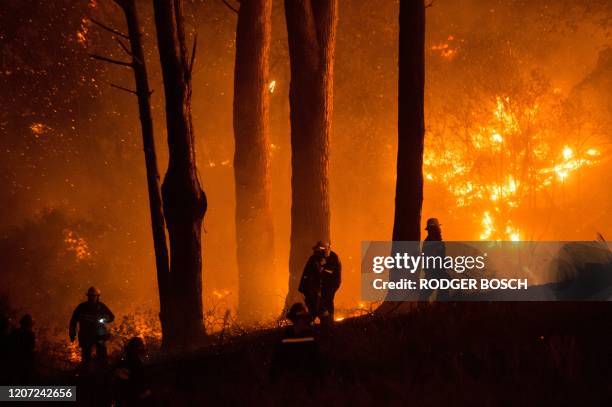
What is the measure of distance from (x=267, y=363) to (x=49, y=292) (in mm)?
17806

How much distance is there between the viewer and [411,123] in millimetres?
12383

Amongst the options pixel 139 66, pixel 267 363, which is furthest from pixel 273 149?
pixel 267 363

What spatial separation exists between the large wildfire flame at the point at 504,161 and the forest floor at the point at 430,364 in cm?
2042

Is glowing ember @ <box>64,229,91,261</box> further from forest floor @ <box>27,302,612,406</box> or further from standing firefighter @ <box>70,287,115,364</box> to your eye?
forest floor @ <box>27,302,612,406</box>

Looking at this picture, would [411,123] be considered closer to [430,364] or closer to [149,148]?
[149,148]

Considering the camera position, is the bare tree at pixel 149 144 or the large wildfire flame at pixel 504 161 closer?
the bare tree at pixel 149 144

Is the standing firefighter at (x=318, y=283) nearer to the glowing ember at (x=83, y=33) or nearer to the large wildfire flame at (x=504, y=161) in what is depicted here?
the glowing ember at (x=83, y=33)

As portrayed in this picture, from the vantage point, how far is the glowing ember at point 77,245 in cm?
2691

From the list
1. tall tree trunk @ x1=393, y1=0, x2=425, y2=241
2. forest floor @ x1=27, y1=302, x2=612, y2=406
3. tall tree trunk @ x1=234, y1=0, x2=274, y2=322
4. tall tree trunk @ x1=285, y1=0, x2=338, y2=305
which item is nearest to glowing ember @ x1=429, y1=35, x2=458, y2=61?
tall tree trunk @ x1=234, y1=0, x2=274, y2=322

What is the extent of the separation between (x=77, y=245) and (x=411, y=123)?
18.7m

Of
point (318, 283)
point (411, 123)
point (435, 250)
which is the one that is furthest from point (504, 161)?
point (318, 283)

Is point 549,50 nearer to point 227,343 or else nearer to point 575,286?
point 575,286

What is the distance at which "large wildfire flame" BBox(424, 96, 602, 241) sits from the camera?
2947 cm

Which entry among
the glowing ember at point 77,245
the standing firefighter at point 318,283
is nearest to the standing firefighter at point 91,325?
the standing firefighter at point 318,283
